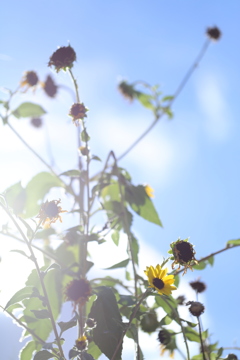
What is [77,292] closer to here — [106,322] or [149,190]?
[106,322]

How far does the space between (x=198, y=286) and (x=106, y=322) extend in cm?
29

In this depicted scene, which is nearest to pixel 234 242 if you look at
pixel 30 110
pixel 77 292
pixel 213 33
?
pixel 77 292

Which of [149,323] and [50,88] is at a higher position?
[50,88]

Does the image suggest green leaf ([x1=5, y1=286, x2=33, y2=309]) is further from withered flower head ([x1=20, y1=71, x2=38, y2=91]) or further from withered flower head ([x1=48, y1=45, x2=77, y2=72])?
withered flower head ([x1=20, y1=71, x2=38, y2=91])

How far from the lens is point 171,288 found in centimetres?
62

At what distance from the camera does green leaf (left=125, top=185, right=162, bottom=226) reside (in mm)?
1065

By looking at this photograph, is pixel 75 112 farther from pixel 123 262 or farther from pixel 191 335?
pixel 191 335

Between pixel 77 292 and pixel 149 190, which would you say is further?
pixel 149 190

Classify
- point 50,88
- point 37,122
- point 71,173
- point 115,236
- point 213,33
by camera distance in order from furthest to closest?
point 213,33, point 37,122, point 50,88, point 115,236, point 71,173

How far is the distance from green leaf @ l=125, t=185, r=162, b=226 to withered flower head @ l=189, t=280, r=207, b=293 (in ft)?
0.61

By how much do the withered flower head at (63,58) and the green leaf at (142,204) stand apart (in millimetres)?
329

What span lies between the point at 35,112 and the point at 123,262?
48cm

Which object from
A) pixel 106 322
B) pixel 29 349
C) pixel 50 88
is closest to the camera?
pixel 106 322

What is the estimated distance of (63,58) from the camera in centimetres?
86
